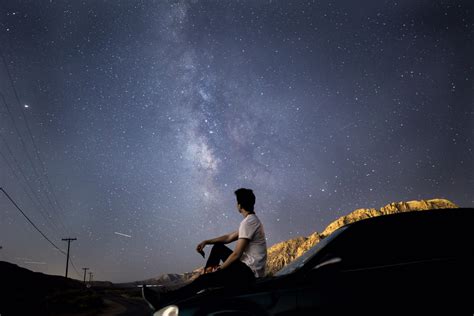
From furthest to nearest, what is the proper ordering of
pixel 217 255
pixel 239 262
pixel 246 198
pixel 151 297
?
pixel 217 255 < pixel 246 198 < pixel 239 262 < pixel 151 297

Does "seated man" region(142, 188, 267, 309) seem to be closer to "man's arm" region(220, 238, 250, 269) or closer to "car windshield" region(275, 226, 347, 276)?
"man's arm" region(220, 238, 250, 269)

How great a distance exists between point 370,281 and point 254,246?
141 cm

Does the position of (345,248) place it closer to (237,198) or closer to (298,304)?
(298,304)

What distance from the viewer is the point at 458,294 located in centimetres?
284

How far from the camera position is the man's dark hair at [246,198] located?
Answer: 166 inches

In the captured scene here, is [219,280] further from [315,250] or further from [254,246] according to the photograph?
[315,250]

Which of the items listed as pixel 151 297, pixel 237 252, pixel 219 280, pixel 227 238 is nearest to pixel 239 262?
pixel 237 252

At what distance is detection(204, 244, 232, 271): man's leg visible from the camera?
176 inches

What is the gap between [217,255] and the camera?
4.50 m

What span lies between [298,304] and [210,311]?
0.68 metres

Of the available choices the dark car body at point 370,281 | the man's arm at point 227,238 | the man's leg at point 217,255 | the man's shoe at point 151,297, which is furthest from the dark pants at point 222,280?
the man's arm at point 227,238

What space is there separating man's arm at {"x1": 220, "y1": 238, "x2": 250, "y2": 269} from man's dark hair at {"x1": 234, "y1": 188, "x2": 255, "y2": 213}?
0.37m

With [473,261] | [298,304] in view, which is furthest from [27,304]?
[473,261]

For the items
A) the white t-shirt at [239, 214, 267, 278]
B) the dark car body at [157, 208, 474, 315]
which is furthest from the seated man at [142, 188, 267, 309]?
the dark car body at [157, 208, 474, 315]
